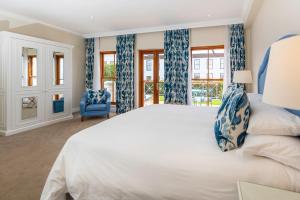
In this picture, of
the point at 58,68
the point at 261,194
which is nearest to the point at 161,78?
the point at 58,68

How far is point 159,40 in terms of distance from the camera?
5730mm

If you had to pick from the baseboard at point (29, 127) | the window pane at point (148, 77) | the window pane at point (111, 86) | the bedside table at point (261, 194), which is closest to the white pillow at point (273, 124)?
the bedside table at point (261, 194)

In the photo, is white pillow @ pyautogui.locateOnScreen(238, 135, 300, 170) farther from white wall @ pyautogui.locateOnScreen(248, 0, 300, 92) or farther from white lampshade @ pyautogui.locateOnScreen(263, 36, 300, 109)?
white wall @ pyautogui.locateOnScreen(248, 0, 300, 92)

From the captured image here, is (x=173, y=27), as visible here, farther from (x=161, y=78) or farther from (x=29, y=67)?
(x=29, y=67)

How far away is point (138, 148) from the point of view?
139 cm

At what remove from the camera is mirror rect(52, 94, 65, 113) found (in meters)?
5.03

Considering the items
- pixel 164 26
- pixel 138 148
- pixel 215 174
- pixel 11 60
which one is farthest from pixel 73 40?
pixel 215 174

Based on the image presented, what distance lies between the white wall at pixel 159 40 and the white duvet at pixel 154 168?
13.3 feet

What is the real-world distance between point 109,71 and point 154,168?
568cm

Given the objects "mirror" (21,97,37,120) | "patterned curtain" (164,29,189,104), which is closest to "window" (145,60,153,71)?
"patterned curtain" (164,29,189,104)

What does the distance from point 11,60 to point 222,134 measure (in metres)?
4.28

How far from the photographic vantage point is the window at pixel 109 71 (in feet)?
21.4

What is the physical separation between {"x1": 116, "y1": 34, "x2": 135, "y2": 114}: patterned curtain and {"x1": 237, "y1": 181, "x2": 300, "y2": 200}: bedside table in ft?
17.1

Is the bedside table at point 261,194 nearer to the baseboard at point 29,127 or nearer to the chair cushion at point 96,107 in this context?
the baseboard at point 29,127
